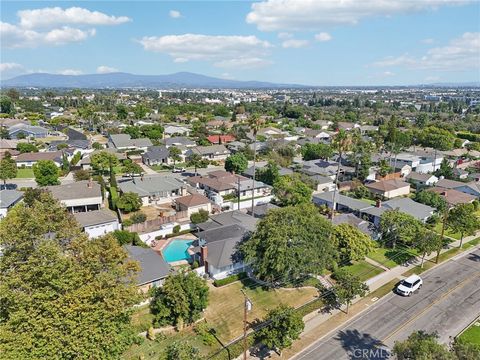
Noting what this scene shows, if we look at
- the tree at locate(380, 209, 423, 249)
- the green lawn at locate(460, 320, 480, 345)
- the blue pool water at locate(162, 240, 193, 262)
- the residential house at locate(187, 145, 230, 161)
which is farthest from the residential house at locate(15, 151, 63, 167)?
the green lawn at locate(460, 320, 480, 345)

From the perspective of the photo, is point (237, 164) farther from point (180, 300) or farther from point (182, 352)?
point (182, 352)

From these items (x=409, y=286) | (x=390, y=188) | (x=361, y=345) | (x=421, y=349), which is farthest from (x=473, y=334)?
(x=390, y=188)

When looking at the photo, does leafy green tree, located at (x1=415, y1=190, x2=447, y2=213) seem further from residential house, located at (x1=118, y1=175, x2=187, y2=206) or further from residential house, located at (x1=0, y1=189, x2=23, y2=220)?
residential house, located at (x1=0, y1=189, x2=23, y2=220)

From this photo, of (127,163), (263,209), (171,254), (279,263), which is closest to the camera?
(279,263)

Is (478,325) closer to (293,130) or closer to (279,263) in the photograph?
(279,263)

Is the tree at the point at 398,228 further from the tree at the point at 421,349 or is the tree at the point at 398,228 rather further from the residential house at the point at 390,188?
the tree at the point at 421,349

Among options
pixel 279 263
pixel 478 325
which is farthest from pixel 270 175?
pixel 478 325

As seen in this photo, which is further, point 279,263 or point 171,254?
point 171,254
